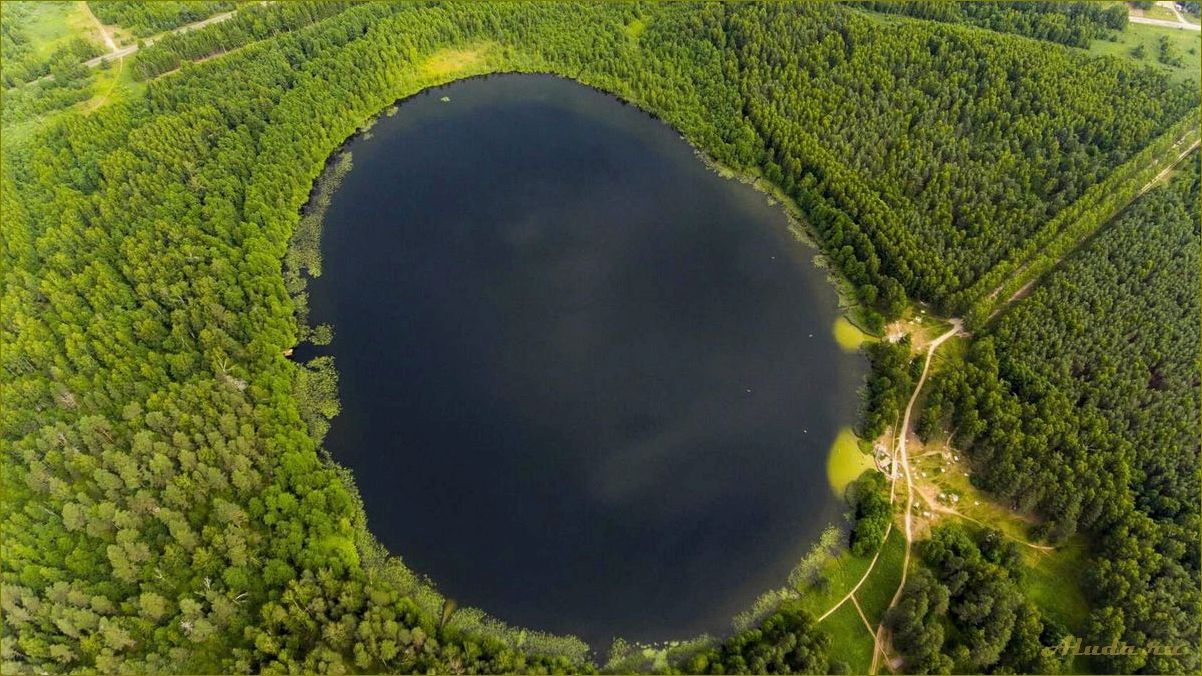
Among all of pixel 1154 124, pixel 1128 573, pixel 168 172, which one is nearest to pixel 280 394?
pixel 168 172

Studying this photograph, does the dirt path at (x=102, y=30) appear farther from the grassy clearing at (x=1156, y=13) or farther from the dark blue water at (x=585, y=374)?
the grassy clearing at (x=1156, y=13)

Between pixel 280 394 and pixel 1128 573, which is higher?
pixel 280 394

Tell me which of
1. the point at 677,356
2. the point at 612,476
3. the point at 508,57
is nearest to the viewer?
the point at 612,476

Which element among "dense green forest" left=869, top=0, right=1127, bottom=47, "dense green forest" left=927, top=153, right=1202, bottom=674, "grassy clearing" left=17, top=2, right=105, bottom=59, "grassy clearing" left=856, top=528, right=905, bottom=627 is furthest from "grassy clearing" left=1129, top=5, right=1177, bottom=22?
"grassy clearing" left=17, top=2, right=105, bottom=59

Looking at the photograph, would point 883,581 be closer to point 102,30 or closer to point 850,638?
point 850,638

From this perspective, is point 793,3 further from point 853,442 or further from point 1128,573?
point 1128,573

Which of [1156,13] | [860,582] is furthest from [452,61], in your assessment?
[1156,13]

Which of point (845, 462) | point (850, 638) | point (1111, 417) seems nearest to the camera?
point (850, 638)

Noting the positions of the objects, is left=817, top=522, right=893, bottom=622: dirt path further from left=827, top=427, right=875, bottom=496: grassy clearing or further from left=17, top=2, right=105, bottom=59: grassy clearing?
left=17, top=2, right=105, bottom=59: grassy clearing
